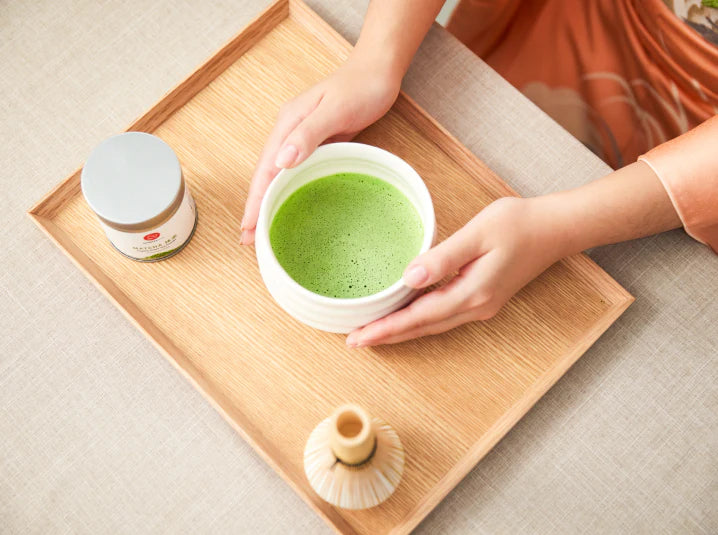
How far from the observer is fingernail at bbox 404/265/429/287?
0.57 m

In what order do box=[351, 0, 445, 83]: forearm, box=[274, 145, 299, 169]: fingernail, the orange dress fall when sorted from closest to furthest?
box=[274, 145, 299, 169]: fingernail
box=[351, 0, 445, 83]: forearm
the orange dress

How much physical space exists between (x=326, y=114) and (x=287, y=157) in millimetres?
87

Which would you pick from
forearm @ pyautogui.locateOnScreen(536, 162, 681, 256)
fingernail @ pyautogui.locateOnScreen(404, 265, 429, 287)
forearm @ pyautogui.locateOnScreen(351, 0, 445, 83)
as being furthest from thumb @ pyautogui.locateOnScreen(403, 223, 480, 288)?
forearm @ pyautogui.locateOnScreen(351, 0, 445, 83)

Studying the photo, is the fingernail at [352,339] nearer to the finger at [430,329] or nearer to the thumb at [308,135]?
the finger at [430,329]

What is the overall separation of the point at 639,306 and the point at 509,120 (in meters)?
0.25

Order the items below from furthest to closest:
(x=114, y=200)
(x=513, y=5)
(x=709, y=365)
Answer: (x=513, y=5) < (x=709, y=365) < (x=114, y=200)

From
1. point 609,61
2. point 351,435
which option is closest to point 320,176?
point 351,435

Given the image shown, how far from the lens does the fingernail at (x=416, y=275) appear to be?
1.86 ft

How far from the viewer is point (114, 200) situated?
0.58m

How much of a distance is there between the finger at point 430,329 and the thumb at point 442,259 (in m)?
0.05

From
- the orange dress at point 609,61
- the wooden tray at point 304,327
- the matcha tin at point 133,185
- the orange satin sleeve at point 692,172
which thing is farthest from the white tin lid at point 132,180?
the orange dress at point 609,61

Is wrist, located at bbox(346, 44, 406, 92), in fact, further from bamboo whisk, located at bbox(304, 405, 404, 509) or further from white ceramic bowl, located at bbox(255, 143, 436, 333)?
bamboo whisk, located at bbox(304, 405, 404, 509)

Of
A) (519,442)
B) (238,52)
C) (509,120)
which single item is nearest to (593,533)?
(519,442)

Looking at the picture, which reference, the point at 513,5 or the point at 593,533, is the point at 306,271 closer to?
the point at 593,533
